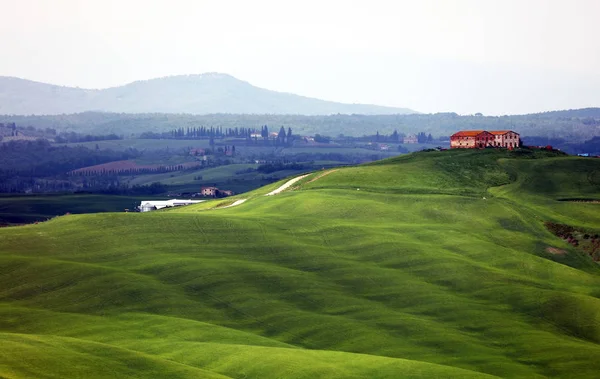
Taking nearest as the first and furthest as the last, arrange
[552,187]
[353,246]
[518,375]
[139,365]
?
[139,365], [518,375], [353,246], [552,187]

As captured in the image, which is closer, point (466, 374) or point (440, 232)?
point (466, 374)

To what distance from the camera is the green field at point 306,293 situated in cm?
8550

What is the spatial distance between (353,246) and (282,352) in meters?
47.6

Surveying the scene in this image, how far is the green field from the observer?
85.5m

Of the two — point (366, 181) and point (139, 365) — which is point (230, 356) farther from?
point (366, 181)

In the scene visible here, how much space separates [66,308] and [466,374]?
42372mm

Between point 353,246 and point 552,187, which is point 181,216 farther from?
point 552,187

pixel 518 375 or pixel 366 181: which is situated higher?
pixel 366 181

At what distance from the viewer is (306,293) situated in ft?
369

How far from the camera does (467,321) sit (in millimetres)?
108125

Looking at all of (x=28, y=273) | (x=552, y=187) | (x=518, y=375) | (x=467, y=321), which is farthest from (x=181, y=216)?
(x=552, y=187)

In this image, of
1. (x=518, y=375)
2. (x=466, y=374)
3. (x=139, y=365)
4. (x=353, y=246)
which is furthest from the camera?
(x=353, y=246)

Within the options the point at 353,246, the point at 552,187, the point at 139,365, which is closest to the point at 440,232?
the point at 353,246

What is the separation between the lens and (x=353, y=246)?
13400cm
